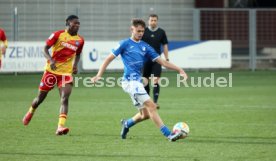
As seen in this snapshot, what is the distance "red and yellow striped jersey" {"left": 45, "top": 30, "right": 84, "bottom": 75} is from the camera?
13.4 metres

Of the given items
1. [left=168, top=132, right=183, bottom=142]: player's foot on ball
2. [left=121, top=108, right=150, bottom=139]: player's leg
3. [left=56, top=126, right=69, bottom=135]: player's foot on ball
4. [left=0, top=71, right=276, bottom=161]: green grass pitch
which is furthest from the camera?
[left=56, top=126, right=69, bottom=135]: player's foot on ball

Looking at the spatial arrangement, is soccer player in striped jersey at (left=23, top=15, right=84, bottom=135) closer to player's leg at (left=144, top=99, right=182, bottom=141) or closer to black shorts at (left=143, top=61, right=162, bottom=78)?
player's leg at (left=144, top=99, right=182, bottom=141)

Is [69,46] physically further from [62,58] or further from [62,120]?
[62,120]

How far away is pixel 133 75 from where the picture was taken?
1201cm

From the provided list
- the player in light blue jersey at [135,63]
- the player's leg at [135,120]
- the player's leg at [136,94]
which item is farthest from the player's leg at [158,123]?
the player's leg at [135,120]

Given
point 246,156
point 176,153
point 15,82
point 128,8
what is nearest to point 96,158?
point 176,153

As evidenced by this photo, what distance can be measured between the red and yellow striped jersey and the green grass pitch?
44.3 inches

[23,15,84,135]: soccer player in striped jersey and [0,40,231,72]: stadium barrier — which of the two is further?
[0,40,231,72]: stadium barrier

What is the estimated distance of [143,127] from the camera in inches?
556

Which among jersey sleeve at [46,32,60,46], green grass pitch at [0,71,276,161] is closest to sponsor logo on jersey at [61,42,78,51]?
jersey sleeve at [46,32,60,46]

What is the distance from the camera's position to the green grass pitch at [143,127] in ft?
34.6

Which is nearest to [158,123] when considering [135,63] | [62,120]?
[135,63]

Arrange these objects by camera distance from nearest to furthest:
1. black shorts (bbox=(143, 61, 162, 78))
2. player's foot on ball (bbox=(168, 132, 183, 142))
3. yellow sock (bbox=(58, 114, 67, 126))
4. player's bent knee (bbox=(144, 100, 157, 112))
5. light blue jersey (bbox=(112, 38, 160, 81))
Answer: player's foot on ball (bbox=(168, 132, 183, 142)) → player's bent knee (bbox=(144, 100, 157, 112)) → light blue jersey (bbox=(112, 38, 160, 81)) → yellow sock (bbox=(58, 114, 67, 126)) → black shorts (bbox=(143, 61, 162, 78))

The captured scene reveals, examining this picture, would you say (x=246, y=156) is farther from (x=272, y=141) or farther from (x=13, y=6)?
(x=13, y=6)
